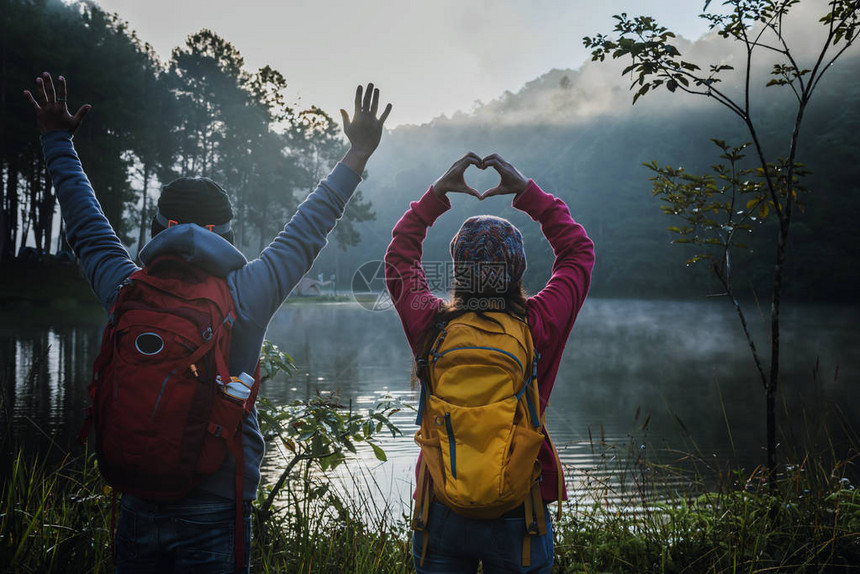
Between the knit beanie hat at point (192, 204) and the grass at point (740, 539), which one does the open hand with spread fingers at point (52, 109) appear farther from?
the grass at point (740, 539)

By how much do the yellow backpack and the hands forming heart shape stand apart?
0.46m

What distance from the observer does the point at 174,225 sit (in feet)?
4.76

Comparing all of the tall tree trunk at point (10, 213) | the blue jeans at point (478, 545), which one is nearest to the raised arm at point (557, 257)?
the blue jeans at point (478, 545)

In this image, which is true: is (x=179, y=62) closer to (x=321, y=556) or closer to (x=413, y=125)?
(x=321, y=556)

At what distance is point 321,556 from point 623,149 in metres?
69.5

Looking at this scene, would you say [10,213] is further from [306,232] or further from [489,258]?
[489,258]

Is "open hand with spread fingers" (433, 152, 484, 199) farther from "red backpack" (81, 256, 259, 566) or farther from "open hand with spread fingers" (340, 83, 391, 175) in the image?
"red backpack" (81, 256, 259, 566)

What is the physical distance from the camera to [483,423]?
141 cm

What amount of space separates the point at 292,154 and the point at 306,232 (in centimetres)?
4292

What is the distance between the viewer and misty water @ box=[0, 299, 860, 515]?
17.1 ft

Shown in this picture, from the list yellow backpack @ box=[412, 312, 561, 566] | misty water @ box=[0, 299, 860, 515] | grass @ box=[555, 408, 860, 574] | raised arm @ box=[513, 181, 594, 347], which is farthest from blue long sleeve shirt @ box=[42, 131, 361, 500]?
grass @ box=[555, 408, 860, 574]

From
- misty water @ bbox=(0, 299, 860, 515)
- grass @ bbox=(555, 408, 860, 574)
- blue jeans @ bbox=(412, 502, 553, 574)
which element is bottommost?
misty water @ bbox=(0, 299, 860, 515)

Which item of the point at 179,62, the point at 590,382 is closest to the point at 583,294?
the point at 590,382

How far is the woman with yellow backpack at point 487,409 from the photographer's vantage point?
1.40 metres
